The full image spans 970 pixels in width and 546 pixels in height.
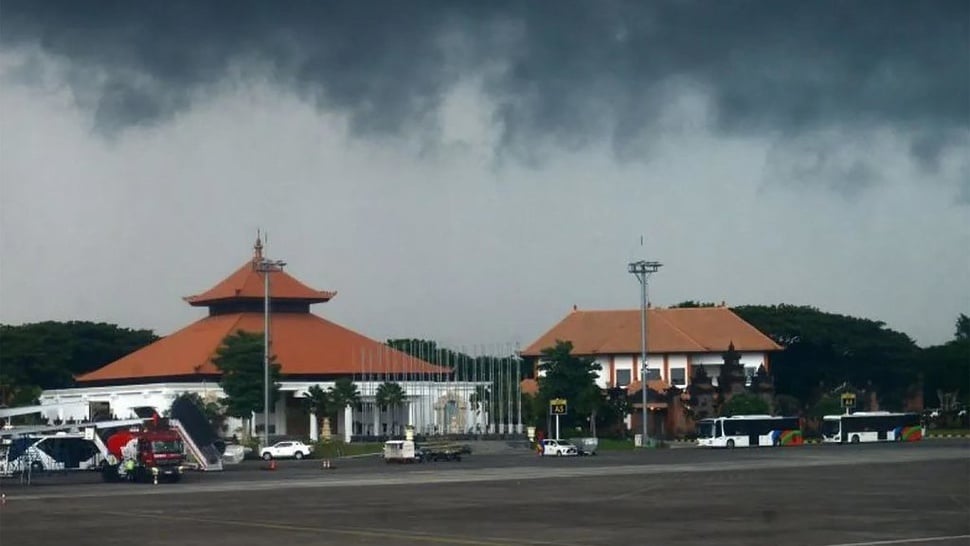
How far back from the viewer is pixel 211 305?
411ft

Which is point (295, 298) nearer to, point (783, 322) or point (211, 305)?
point (211, 305)

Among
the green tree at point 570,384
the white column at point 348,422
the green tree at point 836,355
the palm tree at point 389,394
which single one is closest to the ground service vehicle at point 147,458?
the palm tree at point 389,394

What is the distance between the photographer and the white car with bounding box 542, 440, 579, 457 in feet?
272

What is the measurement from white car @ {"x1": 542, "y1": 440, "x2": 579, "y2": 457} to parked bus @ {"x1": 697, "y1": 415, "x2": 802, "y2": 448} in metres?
16.7

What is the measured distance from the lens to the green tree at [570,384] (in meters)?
106

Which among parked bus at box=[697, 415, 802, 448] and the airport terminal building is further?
the airport terminal building

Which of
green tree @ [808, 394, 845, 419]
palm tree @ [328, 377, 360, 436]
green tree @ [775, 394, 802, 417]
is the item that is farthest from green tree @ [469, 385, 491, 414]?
green tree @ [808, 394, 845, 419]

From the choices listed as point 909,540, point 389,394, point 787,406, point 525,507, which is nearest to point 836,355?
point 787,406

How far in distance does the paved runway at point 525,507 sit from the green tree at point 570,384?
152 ft

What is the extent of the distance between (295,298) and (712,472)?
242ft

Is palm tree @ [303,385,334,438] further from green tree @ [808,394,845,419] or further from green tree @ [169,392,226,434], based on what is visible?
green tree @ [808,394,845,419]

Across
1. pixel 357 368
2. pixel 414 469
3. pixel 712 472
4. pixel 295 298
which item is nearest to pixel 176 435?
pixel 414 469

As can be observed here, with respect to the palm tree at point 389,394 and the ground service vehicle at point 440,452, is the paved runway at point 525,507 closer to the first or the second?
the ground service vehicle at point 440,452

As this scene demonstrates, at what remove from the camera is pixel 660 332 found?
140625mm
